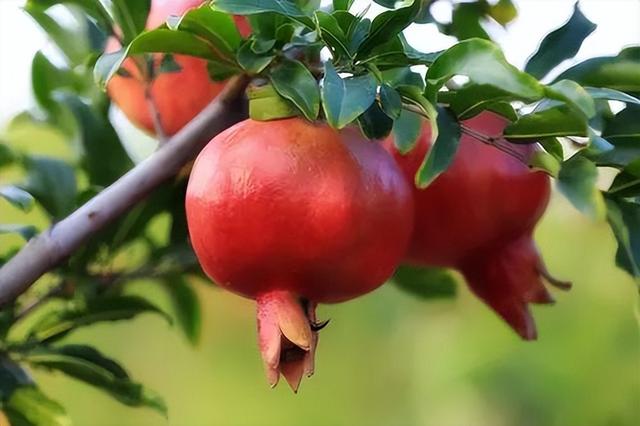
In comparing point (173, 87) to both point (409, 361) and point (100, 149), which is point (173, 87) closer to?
point (100, 149)

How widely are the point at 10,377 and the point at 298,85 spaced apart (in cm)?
30

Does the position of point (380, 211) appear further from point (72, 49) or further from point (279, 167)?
point (72, 49)

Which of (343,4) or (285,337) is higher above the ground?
(343,4)

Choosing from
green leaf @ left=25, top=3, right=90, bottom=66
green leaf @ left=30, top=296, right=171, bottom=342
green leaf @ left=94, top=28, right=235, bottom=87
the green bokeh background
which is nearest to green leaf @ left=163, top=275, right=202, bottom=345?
green leaf @ left=30, top=296, right=171, bottom=342

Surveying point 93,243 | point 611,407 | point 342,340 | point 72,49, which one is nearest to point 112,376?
point 93,243

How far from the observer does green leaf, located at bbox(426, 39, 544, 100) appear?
385 millimetres

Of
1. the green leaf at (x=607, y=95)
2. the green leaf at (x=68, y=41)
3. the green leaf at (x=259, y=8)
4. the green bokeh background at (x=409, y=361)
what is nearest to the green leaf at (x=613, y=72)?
the green leaf at (x=607, y=95)

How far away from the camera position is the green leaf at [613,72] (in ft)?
1.50

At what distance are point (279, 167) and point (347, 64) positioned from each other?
0.06 m

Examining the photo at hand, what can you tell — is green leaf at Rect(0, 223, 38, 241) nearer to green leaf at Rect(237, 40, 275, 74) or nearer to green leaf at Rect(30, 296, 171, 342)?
green leaf at Rect(30, 296, 171, 342)

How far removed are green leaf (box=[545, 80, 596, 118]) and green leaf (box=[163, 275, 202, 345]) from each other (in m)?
0.42

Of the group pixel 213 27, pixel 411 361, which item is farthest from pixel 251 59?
pixel 411 361

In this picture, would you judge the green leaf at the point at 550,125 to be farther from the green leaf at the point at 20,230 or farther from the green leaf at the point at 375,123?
the green leaf at the point at 20,230

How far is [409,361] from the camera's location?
1.60m
